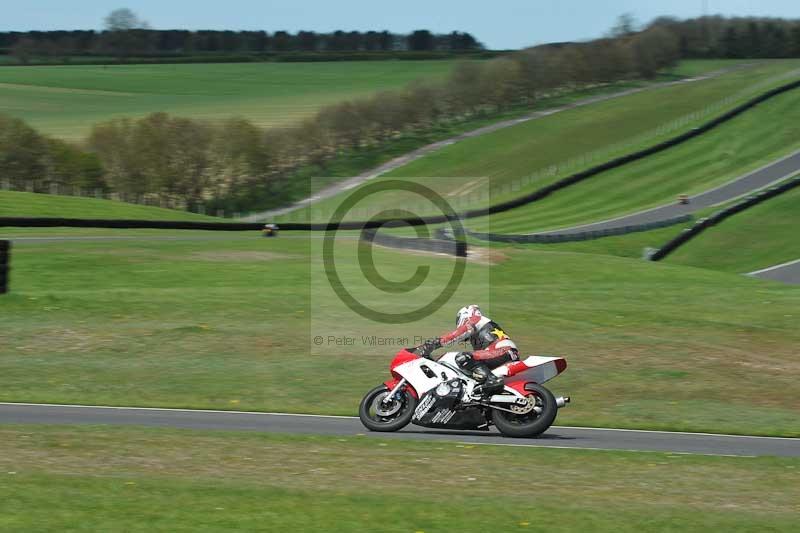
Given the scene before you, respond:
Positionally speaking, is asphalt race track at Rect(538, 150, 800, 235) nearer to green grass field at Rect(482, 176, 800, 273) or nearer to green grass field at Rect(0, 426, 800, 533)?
green grass field at Rect(482, 176, 800, 273)

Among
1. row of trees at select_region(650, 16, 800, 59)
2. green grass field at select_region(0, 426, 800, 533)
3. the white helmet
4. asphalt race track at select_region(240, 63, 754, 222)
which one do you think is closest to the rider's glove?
the white helmet

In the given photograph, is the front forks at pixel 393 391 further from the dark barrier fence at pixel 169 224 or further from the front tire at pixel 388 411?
the dark barrier fence at pixel 169 224

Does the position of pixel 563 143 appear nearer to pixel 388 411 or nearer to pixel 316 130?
pixel 316 130

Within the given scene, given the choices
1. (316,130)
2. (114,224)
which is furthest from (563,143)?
(114,224)

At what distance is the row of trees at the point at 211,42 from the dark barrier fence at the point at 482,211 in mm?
80048

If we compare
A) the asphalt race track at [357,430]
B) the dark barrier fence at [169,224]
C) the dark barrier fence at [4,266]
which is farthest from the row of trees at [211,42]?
the asphalt race track at [357,430]

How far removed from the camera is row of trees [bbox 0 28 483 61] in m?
168

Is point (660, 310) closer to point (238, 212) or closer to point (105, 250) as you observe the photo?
point (105, 250)

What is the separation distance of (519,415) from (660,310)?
1659cm

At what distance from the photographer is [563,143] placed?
4289 inches

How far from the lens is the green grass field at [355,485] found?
34.4 ft

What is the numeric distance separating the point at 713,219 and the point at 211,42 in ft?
440

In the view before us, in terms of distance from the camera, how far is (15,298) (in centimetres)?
2852

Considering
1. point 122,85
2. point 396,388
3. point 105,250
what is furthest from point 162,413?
point 122,85
